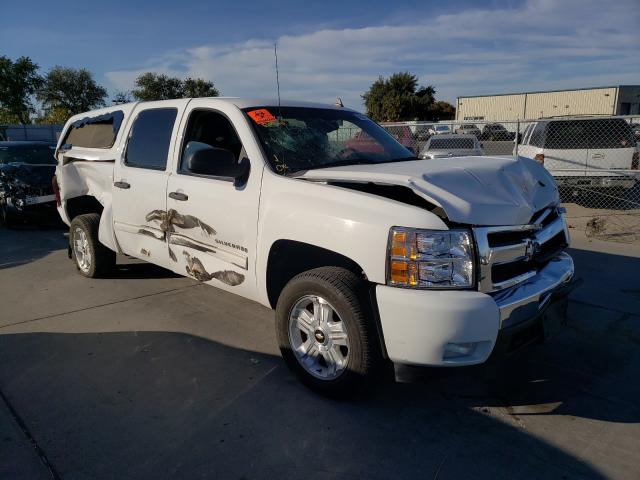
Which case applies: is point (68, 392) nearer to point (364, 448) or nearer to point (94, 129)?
point (364, 448)

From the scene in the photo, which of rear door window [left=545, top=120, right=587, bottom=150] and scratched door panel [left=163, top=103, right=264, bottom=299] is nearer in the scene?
scratched door panel [left=163, top=103, right=264, bottom=299]

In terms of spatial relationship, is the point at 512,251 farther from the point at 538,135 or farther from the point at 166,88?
the point at 166,88

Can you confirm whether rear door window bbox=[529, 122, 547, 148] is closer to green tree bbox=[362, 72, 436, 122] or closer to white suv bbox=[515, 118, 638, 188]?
white suv bbox=[515, 118, 638, 188]

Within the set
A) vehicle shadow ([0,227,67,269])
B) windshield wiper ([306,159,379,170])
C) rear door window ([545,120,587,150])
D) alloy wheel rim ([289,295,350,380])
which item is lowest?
vehicle shadow ([0,227,67,269])

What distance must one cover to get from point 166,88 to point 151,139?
44.6m

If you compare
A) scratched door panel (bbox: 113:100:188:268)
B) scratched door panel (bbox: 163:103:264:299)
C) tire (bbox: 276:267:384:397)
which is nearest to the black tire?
scratched door panel (bbox: 113:100:188:268)

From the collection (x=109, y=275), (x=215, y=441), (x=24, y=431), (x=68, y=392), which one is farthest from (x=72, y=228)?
(x=215, y=441)

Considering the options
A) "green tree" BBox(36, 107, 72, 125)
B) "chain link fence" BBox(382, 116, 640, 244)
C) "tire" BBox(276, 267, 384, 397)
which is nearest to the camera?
"tire" BBox(276, 267, 384, 397)

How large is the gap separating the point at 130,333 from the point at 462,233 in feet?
10.1

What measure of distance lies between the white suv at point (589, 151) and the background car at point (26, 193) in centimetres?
936

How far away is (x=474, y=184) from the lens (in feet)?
9.94

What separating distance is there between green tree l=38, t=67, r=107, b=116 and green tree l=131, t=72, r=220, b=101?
7777mm

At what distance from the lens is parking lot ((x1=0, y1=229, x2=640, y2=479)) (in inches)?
104

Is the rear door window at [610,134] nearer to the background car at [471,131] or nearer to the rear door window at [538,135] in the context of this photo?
the rear door window at [538,135]
